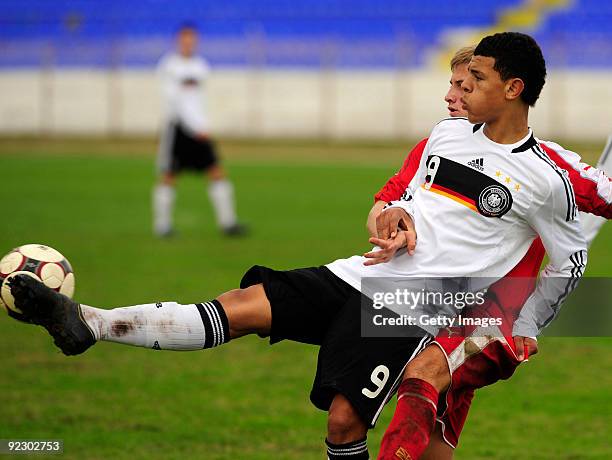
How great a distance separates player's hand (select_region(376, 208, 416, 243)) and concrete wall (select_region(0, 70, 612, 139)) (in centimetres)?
2645

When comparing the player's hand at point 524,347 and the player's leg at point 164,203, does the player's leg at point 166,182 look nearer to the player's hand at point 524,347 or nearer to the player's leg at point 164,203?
the player's leg at point 164,203

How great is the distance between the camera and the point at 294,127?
32062 mm

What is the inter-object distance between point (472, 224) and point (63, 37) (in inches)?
1233

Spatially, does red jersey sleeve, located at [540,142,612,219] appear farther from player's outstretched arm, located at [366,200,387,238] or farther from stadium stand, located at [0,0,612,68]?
stadium stand, located at [0,0,612,68]

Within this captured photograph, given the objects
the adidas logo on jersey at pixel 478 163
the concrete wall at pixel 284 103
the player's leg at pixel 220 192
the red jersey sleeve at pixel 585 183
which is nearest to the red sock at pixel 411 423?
the adidas logo on jersey at pixel 478 163

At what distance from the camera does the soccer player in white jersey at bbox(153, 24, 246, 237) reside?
1509 cm

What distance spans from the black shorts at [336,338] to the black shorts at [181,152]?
10669mm

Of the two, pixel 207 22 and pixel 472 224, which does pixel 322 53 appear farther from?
pixel 472 224

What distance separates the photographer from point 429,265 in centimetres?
448

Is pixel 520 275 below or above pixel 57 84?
above

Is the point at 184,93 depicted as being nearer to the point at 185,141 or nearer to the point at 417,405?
the point at 185,141

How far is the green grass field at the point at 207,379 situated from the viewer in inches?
251

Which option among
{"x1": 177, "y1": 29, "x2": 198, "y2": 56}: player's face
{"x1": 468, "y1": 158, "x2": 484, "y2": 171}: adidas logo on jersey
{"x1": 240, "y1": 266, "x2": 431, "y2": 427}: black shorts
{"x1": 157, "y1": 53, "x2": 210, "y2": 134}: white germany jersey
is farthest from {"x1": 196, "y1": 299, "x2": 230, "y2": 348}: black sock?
{"x1": 177, "y1": 29, "x2": 198, "y2": 56}: player's face

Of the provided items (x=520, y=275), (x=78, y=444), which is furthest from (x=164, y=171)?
(x=520, y=275)
